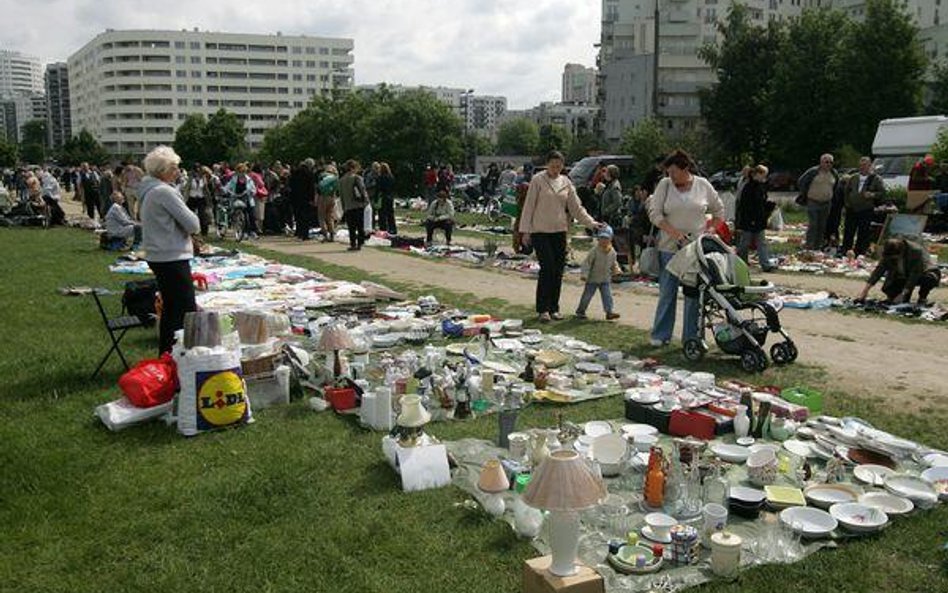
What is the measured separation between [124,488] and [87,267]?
405 inches

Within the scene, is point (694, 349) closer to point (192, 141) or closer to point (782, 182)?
point (782, 182)

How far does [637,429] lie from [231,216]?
592 inches

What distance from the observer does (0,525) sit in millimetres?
4254

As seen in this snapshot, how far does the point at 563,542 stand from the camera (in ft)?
10.9

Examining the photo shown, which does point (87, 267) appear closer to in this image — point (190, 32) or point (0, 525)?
point (0, 525)

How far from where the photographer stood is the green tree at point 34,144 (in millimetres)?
105238

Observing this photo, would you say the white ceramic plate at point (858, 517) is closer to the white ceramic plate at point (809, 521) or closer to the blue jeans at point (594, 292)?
the white ceramic plate at point (809, 521)

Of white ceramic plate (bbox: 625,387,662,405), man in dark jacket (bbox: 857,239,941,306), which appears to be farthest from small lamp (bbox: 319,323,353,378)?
man in dark jacket (bbox: 857,239,941,306)

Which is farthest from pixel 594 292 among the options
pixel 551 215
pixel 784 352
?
pixel 784 352

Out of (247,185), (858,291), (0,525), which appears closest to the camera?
(0,525)

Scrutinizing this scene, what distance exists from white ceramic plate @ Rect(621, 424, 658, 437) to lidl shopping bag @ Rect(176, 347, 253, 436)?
9.13ft

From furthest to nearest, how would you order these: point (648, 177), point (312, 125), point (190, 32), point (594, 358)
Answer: point (190, 32) < point (312, 125) < point (648, 177) < point (594, 358)

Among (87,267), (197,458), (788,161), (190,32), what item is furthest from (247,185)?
(190,32)

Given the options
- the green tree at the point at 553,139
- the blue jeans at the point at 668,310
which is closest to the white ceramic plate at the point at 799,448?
the blue jeans at the point at 668,310
